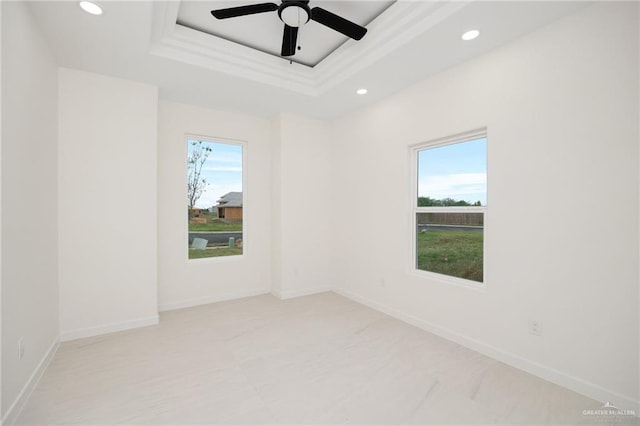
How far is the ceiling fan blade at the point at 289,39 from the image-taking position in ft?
7.73

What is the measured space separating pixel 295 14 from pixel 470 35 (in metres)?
1.42

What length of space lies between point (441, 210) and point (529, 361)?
1.52 meters

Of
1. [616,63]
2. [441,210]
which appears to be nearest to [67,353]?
[441,210]

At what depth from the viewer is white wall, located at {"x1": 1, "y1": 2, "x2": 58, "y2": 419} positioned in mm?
1737

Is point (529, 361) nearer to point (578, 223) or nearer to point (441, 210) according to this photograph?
point (578, 223)

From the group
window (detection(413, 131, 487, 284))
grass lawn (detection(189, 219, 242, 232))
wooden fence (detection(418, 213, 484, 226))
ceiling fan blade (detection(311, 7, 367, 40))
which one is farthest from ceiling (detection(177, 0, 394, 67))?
grass lawn (detection(189, 219, 242, 232))

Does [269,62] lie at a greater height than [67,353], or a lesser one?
greater

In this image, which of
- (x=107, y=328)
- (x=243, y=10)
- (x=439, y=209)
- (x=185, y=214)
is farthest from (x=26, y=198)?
(x=439, y=209)

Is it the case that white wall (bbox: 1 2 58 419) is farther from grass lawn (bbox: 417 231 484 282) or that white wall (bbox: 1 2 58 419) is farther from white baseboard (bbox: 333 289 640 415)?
grass lawn (bbox: 417 231 484 282)

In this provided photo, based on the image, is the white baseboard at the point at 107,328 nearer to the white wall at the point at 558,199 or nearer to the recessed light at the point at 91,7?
the recessed light at the point at 91,7

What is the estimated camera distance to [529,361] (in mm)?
2301

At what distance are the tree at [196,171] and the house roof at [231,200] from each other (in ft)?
1.01

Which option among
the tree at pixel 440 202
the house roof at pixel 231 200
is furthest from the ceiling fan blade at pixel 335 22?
the house roof at pixel 231 200

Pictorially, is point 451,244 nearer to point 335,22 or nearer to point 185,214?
point 335,22
